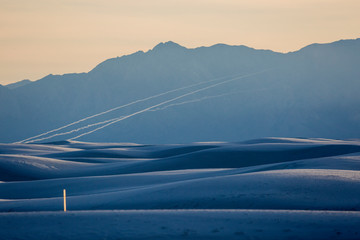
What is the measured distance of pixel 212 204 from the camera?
17.1 metres

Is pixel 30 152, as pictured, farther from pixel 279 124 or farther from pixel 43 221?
pixel 279 124

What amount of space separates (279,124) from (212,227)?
582ft

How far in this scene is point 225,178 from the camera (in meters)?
21.0

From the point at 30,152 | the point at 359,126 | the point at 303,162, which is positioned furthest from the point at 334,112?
the point at 303,162

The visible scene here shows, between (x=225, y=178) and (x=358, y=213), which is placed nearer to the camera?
(x=358, y=213)

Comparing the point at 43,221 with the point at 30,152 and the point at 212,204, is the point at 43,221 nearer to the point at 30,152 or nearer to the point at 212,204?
the point at 212,204

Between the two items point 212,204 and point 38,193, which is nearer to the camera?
point 212,204

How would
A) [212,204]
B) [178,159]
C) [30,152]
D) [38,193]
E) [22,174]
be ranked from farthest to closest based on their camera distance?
1. [30,152]
2. [178,159]
3. [22,174]
4. [38,193]
5. [212,204]

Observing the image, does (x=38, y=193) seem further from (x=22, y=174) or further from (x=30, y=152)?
(x=30, y=152)

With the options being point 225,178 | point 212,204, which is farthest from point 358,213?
point 225,178

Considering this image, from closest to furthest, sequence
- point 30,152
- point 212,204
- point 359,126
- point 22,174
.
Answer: point 212,204
point 22,174
point 30,152
point 359,126

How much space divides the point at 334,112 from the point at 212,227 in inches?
7287

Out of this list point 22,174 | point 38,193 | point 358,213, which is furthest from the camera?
point 22,174

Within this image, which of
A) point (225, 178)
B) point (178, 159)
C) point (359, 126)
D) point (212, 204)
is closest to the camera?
point (212, 204)
